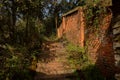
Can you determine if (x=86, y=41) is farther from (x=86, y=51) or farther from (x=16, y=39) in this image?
(x=16, y=39)

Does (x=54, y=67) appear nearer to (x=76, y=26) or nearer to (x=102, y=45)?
(x=102, y=45)

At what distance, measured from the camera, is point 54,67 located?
10523 mm

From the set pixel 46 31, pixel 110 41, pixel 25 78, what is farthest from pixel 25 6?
pixel 46 31

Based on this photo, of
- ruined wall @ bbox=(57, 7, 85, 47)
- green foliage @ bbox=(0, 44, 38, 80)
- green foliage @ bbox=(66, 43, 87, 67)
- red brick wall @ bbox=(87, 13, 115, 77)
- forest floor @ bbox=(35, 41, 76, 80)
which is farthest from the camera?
ruined wall @ bbox=(57, 7, 85, 47)

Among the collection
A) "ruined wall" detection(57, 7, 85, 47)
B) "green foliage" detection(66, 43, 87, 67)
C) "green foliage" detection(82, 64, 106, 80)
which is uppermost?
"ruined wall" detection(57, 7, 85, 47)

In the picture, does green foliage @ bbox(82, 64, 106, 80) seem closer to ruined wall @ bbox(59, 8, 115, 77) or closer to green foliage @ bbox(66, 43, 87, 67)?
ruined wall @ bbox(59, 8, 115, 77)

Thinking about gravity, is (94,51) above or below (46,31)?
below

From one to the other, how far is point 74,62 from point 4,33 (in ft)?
12.0

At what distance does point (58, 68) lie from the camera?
1036 cm

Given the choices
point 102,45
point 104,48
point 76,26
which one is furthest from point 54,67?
point 76,26

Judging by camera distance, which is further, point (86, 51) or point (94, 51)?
point (86, 51)

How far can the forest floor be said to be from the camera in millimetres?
9141

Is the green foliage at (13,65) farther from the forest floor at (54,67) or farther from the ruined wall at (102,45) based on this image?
the ruined wall at (102,45)

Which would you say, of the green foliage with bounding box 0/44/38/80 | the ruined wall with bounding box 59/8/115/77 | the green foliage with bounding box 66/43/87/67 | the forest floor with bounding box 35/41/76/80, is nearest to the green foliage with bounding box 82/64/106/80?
the ruined wall with bounding box 59/8/115/77
